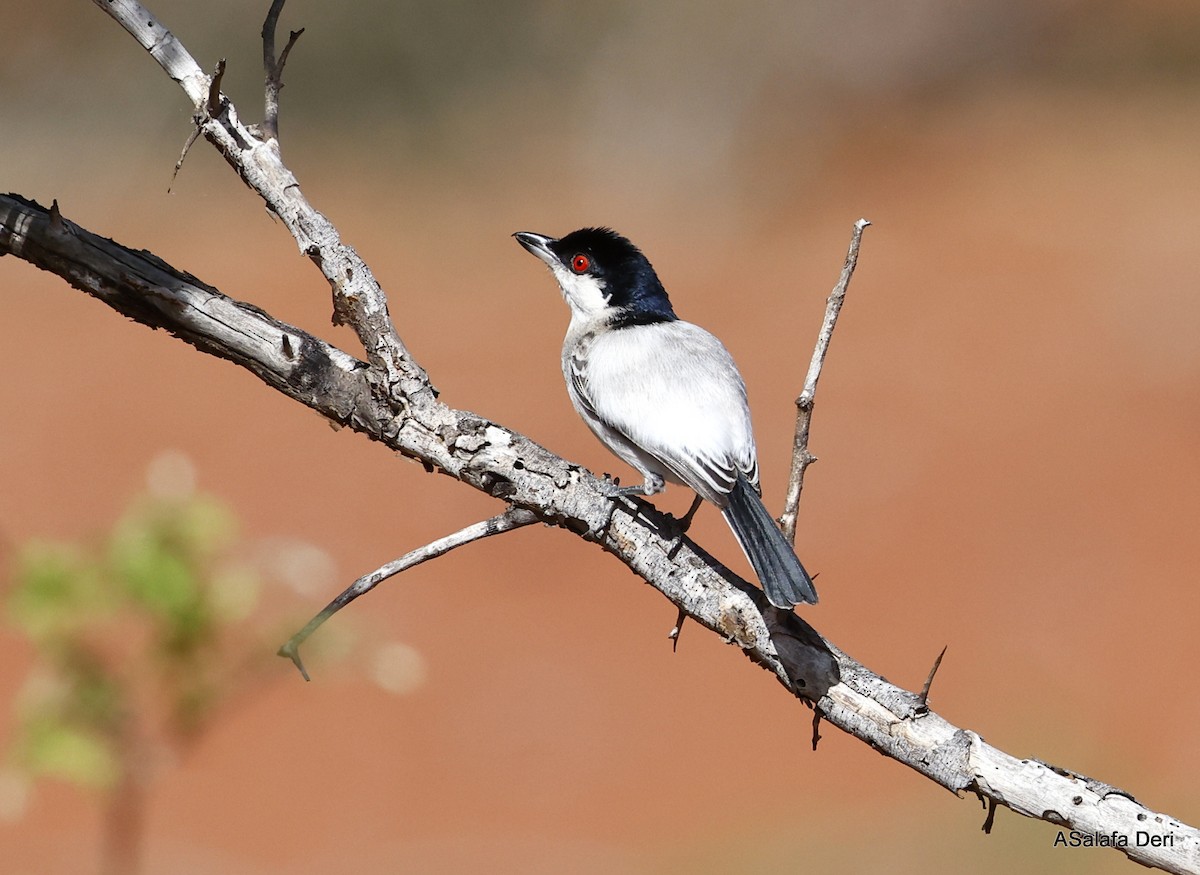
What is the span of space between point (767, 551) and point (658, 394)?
2.65 ft

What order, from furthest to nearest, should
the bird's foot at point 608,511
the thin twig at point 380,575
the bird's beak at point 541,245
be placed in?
the bird's beak at point 541,245 → the bird's foot at point 608,511 → the thin twig at point 380,575

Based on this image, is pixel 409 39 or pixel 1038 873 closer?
pixel 1038 873

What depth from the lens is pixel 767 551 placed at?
2980 millimetres

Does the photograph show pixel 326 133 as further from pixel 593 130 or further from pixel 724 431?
pixel 724 431

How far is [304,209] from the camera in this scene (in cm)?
297

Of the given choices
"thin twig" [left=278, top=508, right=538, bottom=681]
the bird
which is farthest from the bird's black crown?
"thin twig" [left=278, top=508, right=538, bottom=681]

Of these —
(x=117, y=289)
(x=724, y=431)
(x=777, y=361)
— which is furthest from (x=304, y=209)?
(x=777, y=361)

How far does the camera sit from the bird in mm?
3246

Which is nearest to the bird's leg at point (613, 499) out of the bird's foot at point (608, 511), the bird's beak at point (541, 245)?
the bird's foot at point (608, 511)

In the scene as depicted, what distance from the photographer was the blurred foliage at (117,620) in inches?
114

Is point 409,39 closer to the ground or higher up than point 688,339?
higher up

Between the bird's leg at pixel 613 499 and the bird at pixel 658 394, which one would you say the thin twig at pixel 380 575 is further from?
the bird at pixel 658 394

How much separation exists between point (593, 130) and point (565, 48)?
1664mm

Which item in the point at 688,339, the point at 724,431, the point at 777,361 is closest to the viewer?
the point at 724,431
